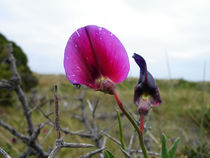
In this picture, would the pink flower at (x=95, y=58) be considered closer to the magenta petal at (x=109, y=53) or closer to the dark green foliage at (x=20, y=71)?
the magenta petal at (x=109, y=53)

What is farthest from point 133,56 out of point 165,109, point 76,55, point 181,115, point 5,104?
point 5,104

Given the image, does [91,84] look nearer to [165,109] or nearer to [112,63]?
[112,63]

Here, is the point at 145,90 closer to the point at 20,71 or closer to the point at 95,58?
the point at 95,58

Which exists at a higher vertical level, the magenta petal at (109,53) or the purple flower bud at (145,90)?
the magenta petal at (109,53)

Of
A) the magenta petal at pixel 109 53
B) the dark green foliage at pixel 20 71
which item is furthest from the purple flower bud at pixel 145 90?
the dark green foliage at pixel 20 71

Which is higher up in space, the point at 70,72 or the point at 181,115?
A: the point at 70,72
